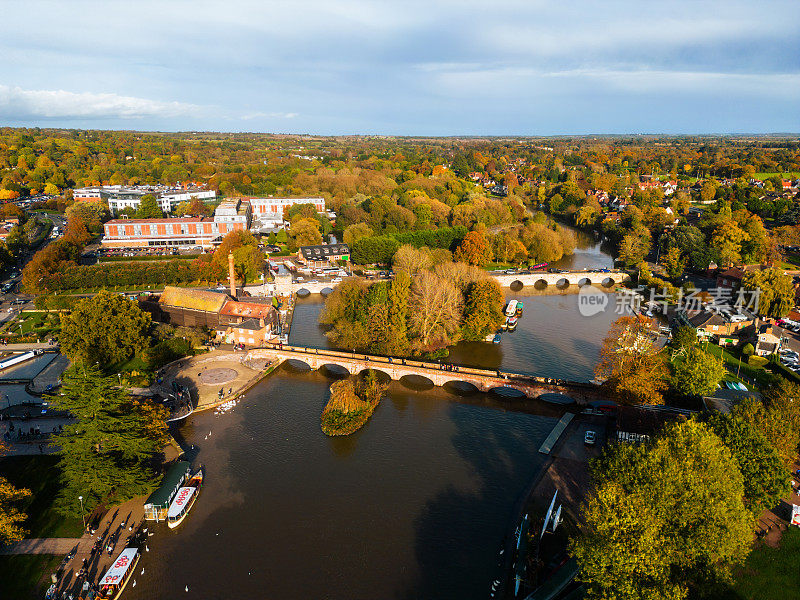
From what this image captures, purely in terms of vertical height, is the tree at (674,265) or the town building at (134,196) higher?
the town building at (134,196)

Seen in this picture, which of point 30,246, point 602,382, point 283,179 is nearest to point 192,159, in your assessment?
point 283,179

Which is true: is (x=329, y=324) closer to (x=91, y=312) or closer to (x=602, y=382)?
(x=91, y=312)

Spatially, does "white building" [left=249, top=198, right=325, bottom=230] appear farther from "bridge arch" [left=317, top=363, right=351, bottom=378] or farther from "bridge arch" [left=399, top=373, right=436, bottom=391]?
"bridge arch" [left=399, top=373, right=436, bottom=391]

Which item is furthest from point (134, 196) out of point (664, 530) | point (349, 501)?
point (664, 530)

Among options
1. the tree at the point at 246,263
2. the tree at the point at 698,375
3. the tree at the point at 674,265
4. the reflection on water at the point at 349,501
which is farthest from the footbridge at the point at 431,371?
the tree at the point at 674,265

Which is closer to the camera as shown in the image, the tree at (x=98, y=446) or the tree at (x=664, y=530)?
the tree at (x=664, y=530)

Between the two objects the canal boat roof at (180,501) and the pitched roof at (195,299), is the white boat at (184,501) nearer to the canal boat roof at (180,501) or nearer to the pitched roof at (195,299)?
the canal boat roof at (180,501)
